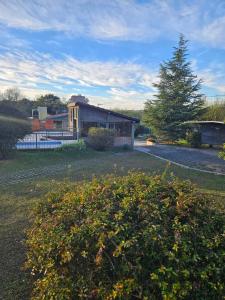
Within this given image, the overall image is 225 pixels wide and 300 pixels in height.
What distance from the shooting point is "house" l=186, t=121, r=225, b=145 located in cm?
2239

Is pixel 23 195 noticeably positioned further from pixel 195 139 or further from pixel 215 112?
pixel 215 112

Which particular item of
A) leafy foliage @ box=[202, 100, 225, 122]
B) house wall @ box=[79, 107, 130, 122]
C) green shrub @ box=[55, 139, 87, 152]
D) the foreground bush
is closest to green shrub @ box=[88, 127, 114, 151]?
green shrub @ box=[55, 139, 87, 152]

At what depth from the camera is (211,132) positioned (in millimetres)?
23062

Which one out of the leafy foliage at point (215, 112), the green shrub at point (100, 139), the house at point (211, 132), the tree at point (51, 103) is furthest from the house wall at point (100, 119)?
the tree at point (51, 103)

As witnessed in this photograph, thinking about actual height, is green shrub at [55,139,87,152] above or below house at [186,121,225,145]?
below

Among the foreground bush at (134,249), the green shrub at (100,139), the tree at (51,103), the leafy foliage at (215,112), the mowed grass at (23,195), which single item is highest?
the tree at (51,103)

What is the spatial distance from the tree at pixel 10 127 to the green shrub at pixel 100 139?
5.58 metres

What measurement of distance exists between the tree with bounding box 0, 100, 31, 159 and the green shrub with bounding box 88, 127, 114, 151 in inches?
220

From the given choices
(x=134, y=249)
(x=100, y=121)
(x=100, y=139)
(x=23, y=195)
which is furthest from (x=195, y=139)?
(x=134, y=249)

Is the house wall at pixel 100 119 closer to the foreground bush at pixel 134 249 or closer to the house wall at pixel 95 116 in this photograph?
the house wall at pixel 95 116

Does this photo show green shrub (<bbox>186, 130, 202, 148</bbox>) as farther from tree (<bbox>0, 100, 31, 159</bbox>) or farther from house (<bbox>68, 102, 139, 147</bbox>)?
tree (<bbox>0, 100, 31, 159</bbox>)

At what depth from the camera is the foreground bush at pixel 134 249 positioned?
2209mm

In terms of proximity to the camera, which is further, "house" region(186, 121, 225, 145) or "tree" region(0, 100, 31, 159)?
"house" region(186, 121, 225, 145)

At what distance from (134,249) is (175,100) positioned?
2506 centimetres
